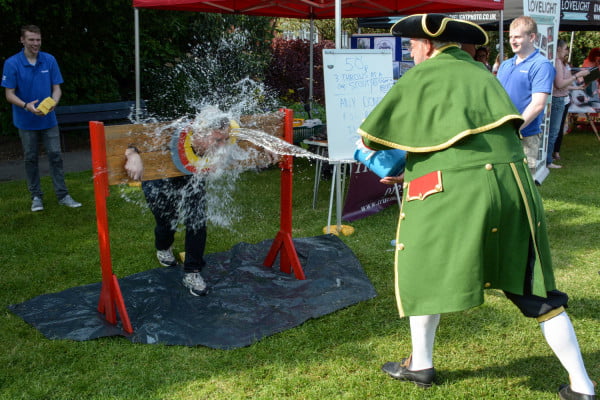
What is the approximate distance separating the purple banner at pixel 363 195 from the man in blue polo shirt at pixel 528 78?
175 cm

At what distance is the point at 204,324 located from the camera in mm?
3865

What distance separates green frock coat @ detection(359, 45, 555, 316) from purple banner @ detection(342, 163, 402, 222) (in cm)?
359

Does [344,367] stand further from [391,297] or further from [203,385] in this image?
[391,297]

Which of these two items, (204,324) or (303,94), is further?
(303,94)

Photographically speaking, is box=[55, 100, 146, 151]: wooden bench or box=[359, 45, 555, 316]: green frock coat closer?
box=[359, 45, 555, 316]: green frock coat

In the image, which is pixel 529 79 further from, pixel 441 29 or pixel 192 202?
pixel 192 202

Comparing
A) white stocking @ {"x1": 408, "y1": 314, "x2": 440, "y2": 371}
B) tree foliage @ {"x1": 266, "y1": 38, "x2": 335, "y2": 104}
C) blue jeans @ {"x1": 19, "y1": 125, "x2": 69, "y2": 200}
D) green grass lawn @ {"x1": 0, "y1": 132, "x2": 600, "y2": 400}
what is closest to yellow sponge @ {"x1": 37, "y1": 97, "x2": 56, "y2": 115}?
blue jeans @ {"x1": 19, "y1": 125, "x2": 69, "y2": 200}

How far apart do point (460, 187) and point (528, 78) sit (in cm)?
296

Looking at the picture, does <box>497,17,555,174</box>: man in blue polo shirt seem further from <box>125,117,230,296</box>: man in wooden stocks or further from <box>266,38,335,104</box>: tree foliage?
<box>266,38,335,104</box>: tree foliage

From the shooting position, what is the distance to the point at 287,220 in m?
4.68

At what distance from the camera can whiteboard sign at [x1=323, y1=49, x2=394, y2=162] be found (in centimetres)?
547

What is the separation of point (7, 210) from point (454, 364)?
537 centimetres

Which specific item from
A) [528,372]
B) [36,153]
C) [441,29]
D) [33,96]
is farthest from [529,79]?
[36,153]

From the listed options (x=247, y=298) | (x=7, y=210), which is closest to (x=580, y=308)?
(x=247, y=298)
